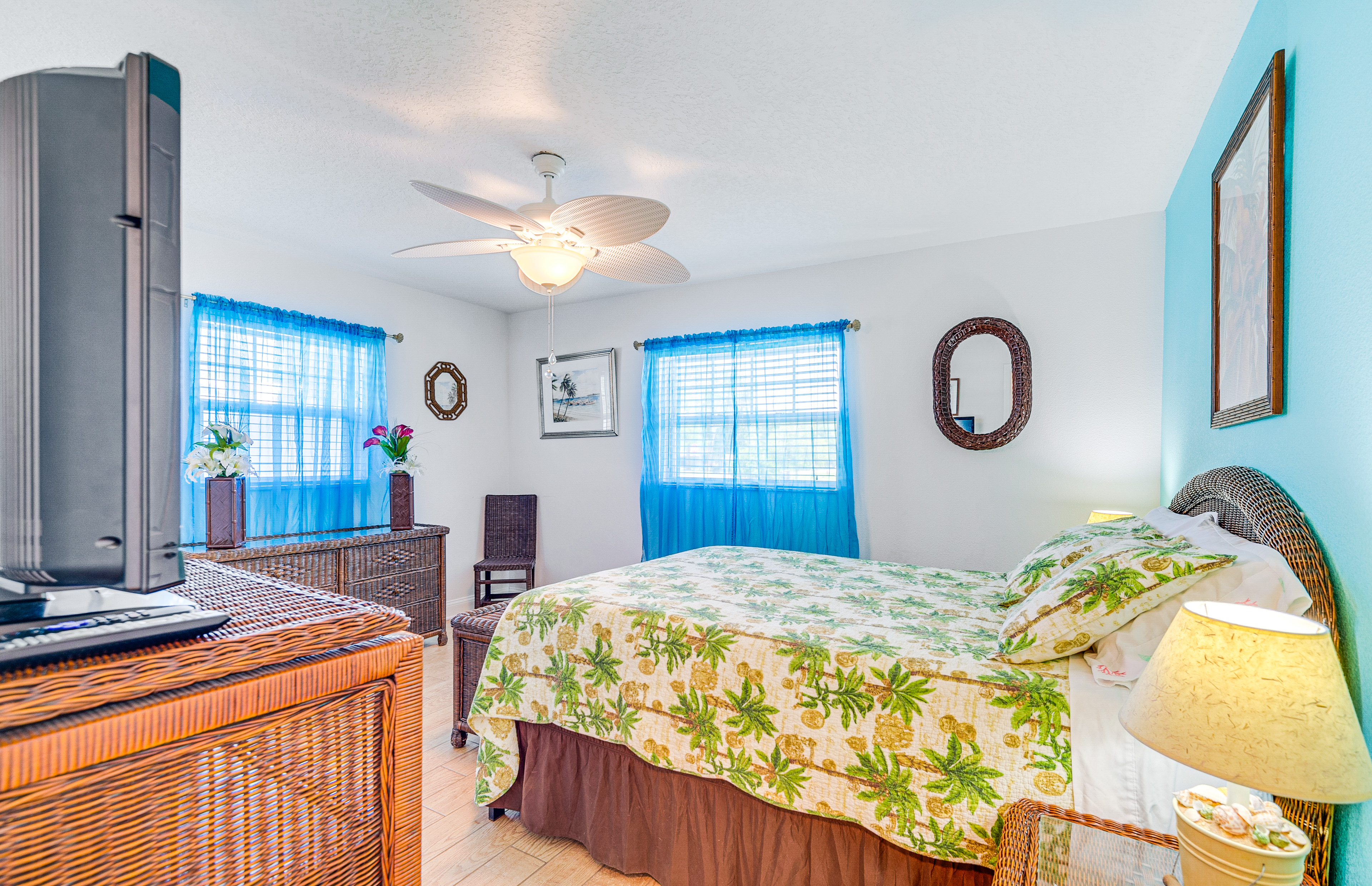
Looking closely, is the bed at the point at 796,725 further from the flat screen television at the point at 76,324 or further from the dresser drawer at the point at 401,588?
the dresser drawer at the point at 401,588

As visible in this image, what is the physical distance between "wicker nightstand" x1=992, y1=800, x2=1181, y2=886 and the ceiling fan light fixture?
221 centimetres

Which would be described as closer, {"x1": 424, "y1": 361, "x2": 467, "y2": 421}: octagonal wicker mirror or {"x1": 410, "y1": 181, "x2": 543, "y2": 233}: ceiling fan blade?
{"x1": 410, "y1": 181, "x2": 543, "y2": 233}: ceiling fan blade

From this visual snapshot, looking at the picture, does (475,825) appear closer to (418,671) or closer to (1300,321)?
(418,671)

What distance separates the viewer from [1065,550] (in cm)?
208

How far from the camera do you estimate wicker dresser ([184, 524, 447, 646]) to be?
329 cm

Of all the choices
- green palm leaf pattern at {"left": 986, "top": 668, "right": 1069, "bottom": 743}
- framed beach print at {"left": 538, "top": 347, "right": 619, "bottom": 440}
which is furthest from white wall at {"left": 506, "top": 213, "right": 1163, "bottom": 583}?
green palm leaf pattern at {"left": 986, "top": 668, "right": 1069, "bottom": 743}

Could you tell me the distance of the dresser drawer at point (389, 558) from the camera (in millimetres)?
3725

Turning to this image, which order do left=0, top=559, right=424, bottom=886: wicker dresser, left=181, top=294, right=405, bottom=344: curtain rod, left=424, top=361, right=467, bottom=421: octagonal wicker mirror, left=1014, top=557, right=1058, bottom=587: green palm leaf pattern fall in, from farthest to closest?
left=424, top=361, right=467, bottom=421: octagonal wicker mirror → left=181, top=294, right=405, bottom=344: curtain rod → left=1014, top=557, right=1058, bottom=587: green palm leaf pattern → left=0, top=559, right=424, bottom=886: wicker dresser

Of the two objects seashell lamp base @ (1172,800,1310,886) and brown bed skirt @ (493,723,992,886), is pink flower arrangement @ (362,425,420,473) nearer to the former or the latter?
brown bed skirt @ (493,723,992,886)

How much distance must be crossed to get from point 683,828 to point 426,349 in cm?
395

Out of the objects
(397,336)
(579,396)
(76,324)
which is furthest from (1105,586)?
(397,336)

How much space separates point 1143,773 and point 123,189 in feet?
6.03

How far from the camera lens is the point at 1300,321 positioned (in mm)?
1398

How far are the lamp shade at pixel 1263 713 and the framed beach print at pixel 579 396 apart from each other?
4181 mm
